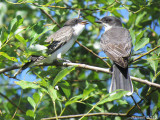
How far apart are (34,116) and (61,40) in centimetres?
204

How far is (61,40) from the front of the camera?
4.37 meters

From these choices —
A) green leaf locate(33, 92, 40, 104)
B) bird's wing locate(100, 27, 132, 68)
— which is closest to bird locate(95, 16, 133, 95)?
bird's wing locate(100, 27, 132, 68)

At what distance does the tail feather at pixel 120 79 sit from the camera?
358 cm

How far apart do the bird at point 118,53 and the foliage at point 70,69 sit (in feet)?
0.48

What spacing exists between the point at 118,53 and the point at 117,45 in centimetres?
30

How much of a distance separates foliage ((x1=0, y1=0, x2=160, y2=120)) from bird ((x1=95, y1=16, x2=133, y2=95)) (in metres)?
0.15

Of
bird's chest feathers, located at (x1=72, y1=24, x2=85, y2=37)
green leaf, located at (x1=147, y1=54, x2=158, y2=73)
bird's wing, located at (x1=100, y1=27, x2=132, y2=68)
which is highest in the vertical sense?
bird's chest feathers, located at (x1=72, y1=24, x2=85, y2=37)

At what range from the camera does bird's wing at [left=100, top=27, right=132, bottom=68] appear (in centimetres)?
374

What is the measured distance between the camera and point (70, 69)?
7.65ft

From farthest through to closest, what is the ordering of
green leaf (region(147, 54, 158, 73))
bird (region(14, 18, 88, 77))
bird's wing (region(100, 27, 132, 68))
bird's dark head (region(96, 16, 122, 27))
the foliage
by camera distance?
bird's dark head (region(96, 16, 122, 27)) → bird (region(14, 18, 88, 77)) → bird's wing (region(100, 27, 132, 68)) → green leaf (region(147, 54, 158, 73)) → the foliage

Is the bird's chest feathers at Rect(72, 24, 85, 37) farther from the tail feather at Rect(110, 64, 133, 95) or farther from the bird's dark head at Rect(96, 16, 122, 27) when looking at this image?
the tail feather at Rect(110, 64, 133, 95)

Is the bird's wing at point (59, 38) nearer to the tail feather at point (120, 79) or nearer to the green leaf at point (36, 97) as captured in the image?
the tail feather at point (120, 79)

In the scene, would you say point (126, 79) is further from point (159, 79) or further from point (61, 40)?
point (61, 40)

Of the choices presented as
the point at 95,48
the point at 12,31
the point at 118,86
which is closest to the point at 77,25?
the point at 95,48
